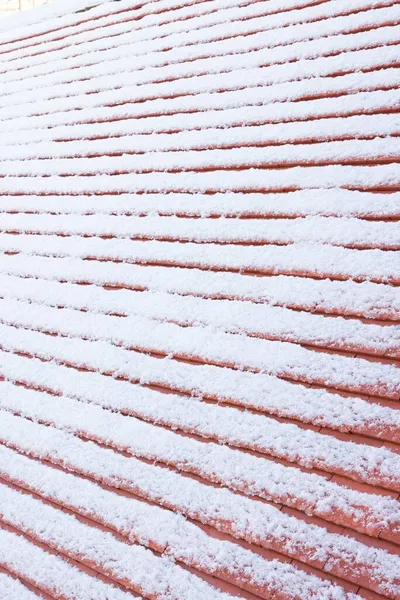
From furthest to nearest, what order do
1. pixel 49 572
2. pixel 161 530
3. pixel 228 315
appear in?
pixel 228 315
pixel 49 572
pixel 161 530

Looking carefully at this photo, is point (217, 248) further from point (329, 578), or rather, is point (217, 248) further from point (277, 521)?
point (329, 578)

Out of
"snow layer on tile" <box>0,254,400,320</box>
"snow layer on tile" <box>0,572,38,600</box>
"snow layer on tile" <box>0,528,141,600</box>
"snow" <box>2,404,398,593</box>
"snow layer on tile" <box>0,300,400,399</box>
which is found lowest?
"snow layer on tile" <box>0,572,38,600</box>

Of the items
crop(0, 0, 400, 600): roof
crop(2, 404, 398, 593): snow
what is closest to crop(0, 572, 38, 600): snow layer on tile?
crop(0, 0, 400, 600): roof

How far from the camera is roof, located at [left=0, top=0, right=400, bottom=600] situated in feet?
5.87

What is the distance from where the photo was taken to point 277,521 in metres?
1.76

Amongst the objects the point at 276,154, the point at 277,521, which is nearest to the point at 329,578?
the point at 277,521

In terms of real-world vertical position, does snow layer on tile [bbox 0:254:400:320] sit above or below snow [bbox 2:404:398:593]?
above

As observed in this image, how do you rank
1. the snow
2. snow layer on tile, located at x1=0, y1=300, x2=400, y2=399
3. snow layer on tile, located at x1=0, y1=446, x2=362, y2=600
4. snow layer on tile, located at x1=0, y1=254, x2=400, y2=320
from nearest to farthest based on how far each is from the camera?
the snow, snow layer on tile, located at x1=0, y1=446, x2=362, y2=600, snow layer on tile, located at x1=0, y1=300, x2=400, y2=399, snow layer on tile, located at x1=0, y1=254, x2=400, y2=320

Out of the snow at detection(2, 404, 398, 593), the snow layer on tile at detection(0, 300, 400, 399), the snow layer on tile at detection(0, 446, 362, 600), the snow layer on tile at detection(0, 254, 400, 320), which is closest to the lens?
the snow at detection(2, 404, 398, 593)

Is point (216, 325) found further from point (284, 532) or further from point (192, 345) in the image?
point (284, 532)

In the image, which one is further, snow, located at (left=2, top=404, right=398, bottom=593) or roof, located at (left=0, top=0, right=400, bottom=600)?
roof, located at (left=0, top=0, right=400, bottom=600)

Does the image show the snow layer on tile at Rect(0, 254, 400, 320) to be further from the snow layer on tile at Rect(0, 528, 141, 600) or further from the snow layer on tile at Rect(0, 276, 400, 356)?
the snow layer on tile at Rect(0, 528, 141, 600)

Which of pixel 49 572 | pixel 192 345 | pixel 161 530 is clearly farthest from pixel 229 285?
pixel 49 572

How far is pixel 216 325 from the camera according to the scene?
7.61 feet
